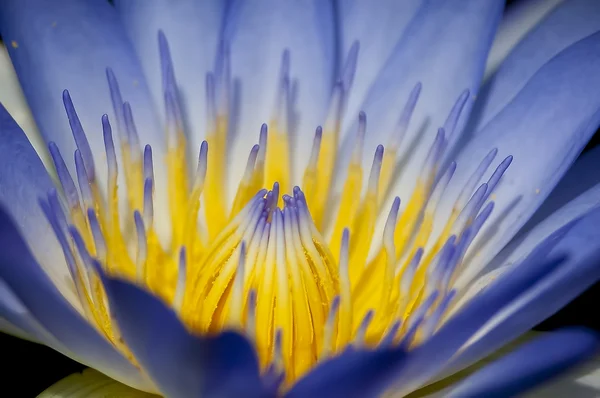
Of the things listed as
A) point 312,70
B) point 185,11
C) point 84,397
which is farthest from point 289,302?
point 185,11

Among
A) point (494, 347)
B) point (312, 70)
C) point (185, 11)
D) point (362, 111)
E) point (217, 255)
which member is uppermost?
point (185, 11)

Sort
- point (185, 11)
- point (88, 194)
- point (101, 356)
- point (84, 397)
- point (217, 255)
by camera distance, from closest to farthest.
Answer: point (101, 356)
point (84, 397)
point (88, 194)
point (217, 255)
point (185, 11)

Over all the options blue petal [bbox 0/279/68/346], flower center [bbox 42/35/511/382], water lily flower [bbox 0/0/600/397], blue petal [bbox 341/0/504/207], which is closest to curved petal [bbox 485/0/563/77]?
water lily flower [bbox 0/0/600/397]

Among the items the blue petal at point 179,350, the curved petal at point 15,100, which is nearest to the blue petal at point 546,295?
the blue petal at point 179,350

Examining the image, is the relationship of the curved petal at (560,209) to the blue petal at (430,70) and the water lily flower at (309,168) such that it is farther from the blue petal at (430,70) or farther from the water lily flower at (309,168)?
the blue petal at (430,70)

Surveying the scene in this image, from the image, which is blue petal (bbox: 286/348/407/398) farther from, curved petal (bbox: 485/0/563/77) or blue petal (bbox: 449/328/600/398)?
curved petal (bbox: 485/0/563/77)

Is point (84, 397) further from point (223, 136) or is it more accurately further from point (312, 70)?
point (312, 70)
